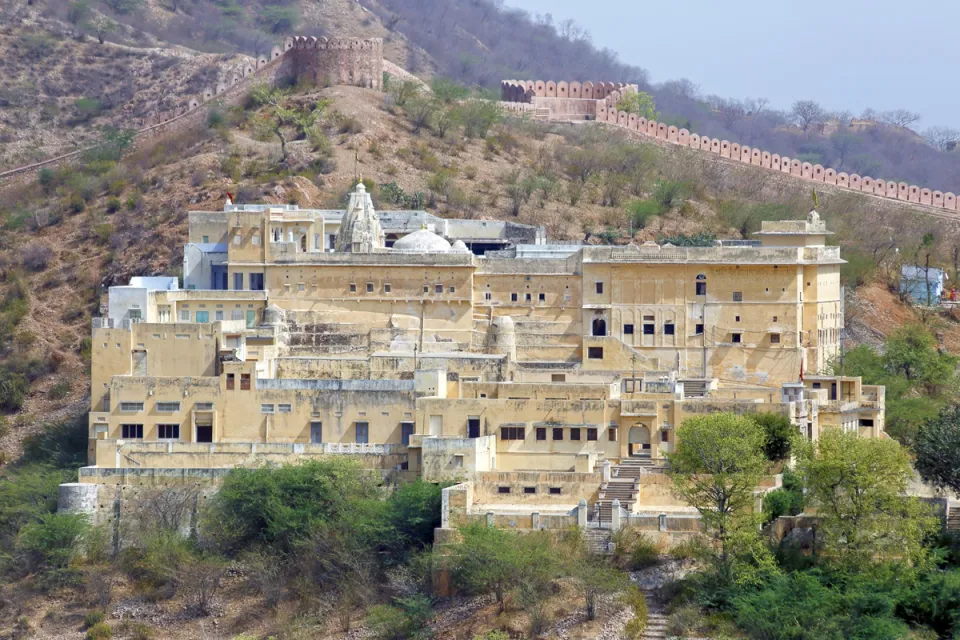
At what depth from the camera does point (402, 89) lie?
71625 millimetres

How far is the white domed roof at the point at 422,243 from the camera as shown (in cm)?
5062

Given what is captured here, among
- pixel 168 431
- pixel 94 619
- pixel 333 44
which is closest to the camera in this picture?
pixel 94 619

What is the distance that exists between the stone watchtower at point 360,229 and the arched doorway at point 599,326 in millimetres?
5371

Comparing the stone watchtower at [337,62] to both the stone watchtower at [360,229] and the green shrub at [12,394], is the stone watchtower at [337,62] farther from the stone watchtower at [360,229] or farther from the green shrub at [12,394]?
the stone watchtower at [360,229]

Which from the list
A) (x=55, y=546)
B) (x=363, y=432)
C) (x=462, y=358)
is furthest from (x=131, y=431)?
(x=462, y=358)

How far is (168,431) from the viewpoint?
4378cm

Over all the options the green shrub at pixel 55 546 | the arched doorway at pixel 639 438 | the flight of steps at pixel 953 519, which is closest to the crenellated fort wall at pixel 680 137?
the arched doorway at pixel 639 438

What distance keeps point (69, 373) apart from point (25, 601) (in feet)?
54.6

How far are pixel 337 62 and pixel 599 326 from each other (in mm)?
25196

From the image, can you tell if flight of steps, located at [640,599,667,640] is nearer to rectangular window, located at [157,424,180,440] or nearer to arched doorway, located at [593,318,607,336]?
rectangular window, located at [157,424,180,440]

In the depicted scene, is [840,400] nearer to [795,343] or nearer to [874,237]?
[795,343]

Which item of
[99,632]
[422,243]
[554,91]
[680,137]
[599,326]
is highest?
[554,91]

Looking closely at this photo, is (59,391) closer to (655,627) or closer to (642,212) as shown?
(642,212)

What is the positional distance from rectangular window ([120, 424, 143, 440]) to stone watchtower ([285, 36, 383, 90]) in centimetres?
2860
